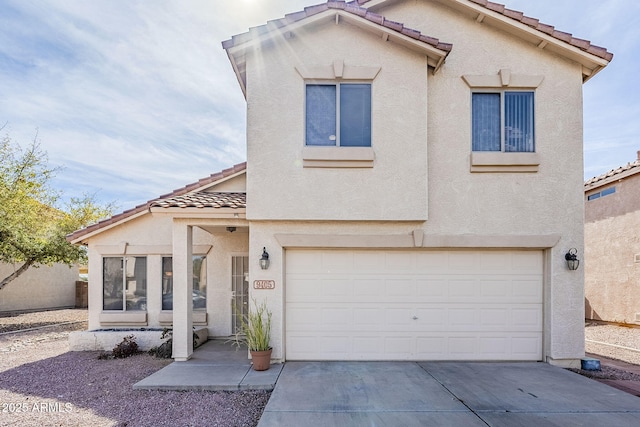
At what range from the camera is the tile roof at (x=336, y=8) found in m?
7.38

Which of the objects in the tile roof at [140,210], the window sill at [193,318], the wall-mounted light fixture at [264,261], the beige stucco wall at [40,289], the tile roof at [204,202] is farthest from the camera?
the beige stucco wall at [40,289]

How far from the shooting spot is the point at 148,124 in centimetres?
1482

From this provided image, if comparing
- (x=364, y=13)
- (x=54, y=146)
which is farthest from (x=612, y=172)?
(x=54, y=146)

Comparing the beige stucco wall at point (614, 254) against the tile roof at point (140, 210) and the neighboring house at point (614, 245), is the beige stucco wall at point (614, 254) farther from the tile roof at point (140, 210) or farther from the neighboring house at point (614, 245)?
the tile roof at point (140, 210)

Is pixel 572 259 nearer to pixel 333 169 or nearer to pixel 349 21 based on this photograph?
pixel 333 169

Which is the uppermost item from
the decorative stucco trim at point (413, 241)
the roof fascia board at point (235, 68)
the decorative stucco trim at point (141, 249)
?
the roof fascia board at point (235, 68)

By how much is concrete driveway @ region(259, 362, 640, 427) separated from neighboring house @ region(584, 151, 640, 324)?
27.9 feet

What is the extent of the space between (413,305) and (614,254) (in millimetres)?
10962

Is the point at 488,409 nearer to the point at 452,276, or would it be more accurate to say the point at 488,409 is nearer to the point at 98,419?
the point at 452,276

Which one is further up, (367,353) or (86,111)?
(86,111)

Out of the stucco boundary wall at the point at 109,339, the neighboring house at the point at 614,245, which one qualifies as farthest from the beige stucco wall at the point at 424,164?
the neighboring house at the point at 614,245

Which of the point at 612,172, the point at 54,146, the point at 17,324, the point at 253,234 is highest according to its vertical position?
the point at 54,146

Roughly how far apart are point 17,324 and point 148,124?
10.0m

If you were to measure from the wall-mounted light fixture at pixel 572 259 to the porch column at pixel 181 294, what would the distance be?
891 centimetres
